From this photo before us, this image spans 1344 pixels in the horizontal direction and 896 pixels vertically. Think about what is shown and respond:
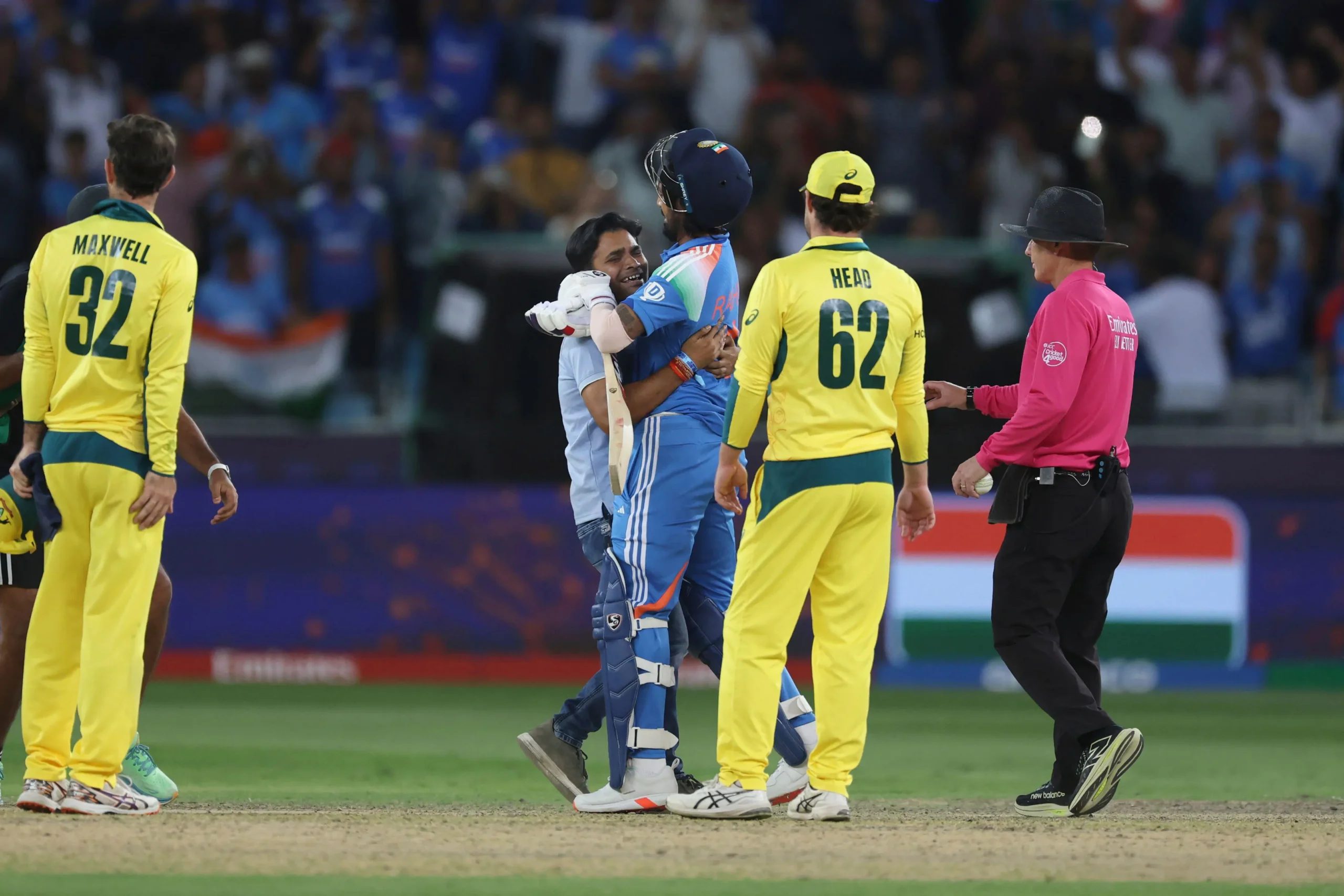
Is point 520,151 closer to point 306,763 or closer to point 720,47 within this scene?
point 720,47

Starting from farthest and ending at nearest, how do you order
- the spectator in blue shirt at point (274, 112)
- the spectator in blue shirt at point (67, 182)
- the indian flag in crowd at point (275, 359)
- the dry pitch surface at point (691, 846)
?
the spectator in blue shirt at point (274, 112)
the spectator in blue shirt at point (67, 182)
the indian flag in crowd at point (275, 359)
the dry pitch surface at point (691, 846)

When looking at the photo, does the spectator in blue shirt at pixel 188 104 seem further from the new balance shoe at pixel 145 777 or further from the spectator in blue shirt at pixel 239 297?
the new balance shoe at pixel 145 777

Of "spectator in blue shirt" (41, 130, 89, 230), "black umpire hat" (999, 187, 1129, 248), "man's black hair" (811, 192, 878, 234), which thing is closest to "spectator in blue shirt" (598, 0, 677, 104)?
"spectator in blue shirt" (41, 130, 89, 230)

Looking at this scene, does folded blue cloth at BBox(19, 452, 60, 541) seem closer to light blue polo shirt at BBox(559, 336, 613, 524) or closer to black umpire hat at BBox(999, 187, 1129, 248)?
light blue polo shirt at BBox(559, 336, 613, 524)

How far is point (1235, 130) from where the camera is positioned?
52.4 ft

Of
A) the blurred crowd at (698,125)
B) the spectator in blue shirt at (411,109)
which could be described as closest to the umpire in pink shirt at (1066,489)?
the blurred crowd at (698,125)

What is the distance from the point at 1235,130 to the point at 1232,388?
3752mm

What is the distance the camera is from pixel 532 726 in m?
10.4

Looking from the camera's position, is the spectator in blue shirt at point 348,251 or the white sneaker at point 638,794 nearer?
the white sneaker at point 638,794

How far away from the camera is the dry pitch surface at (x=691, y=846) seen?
222 inches

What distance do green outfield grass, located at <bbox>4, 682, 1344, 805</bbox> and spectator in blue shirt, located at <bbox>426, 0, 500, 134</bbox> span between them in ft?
19.4

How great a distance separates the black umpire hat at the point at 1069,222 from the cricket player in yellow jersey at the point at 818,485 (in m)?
0.80

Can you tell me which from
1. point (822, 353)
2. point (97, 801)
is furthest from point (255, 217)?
point (822, 353)

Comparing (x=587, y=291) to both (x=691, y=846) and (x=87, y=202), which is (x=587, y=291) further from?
(x=691, y=846)
